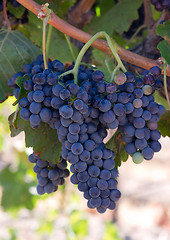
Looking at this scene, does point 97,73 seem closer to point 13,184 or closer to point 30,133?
point 30,133

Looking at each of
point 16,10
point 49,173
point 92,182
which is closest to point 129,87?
point 92,182

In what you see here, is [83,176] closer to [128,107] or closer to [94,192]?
[94,192]

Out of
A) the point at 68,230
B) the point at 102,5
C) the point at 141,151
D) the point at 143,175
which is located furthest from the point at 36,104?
the point at 143,175

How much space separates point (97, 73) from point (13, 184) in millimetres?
2041

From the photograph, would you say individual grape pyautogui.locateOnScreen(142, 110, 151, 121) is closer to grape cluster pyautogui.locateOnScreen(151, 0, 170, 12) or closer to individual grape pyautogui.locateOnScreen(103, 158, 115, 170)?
individual grape pyautogui.locateOnScreen(103, 158, 115, 170)

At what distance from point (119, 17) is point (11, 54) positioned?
0.69 metres

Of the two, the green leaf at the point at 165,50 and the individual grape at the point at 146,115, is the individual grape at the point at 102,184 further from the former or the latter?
the green leaf at the point at 165,50

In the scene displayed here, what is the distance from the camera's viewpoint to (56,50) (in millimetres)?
1422

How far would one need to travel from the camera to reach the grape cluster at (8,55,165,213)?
74cm

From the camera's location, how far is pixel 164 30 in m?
0.99

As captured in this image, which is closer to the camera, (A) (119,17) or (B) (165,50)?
(B) (165,50)

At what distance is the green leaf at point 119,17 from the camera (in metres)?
1.52

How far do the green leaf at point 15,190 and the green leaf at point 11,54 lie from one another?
141cm

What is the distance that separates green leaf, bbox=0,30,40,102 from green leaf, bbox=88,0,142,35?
20.7 inches
